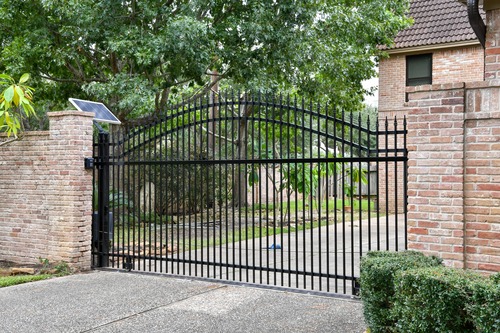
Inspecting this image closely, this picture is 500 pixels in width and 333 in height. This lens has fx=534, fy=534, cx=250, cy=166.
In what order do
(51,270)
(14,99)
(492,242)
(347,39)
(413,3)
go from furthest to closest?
(413,3)
(347,39)
(51,270)
(14,99)
(492,242)

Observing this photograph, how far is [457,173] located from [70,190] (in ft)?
18.1

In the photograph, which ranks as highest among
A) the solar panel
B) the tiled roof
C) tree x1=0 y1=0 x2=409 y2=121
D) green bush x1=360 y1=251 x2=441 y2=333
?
the tiled roof

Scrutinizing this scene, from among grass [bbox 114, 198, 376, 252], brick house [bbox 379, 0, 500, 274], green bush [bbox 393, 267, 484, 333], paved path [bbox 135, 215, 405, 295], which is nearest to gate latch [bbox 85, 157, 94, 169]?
grass [bbox 114, 198, 376, 252]

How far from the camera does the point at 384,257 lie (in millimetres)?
4570

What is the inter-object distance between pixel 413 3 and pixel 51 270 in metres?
17.3

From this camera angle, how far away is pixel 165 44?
11.9 meters

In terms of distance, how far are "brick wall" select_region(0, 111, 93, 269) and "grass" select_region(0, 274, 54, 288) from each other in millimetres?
441

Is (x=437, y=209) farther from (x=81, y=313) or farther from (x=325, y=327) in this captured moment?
(x=81, y=313)

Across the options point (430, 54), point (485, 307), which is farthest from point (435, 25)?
point (485, 307)

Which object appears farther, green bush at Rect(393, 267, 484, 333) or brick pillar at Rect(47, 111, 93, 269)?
brick pillar at Rect(47, 111, 93, 269)

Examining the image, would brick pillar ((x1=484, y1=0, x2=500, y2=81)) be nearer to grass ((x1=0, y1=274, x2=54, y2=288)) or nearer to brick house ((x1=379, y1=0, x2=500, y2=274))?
brick house ((x1=379, y1=0, x2=500, y2=274))

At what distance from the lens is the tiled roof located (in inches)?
717

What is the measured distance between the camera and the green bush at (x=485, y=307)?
321 cm

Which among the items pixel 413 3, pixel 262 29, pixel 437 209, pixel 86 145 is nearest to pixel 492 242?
pixel 437 209
